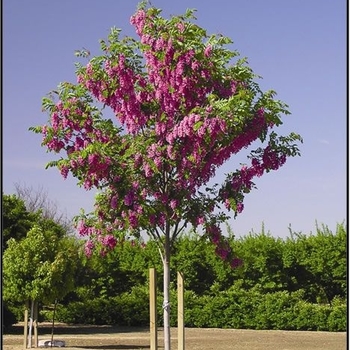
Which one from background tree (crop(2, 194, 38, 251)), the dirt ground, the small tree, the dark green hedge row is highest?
background tree (crop(2, 194, 38, 251))

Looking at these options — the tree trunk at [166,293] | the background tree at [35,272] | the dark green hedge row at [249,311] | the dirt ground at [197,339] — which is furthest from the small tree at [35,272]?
the dark green hedge row at [249,311]

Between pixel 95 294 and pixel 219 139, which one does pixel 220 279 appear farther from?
pixel 219 139

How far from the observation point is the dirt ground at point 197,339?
46.9 feet

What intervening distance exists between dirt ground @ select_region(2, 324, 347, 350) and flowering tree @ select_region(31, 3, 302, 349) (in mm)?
4366

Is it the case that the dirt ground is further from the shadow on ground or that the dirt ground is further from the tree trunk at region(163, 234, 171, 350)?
the tree trunk at region(163, 234, 171, 350)

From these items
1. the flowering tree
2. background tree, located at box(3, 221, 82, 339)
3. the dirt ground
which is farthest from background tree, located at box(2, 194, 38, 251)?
the flowering tree

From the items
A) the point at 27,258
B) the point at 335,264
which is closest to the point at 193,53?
the point at 27,258

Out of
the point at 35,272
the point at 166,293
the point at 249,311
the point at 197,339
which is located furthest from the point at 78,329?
the point at 166,293

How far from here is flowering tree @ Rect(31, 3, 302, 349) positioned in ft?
31.6

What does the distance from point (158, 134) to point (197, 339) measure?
7.07 m

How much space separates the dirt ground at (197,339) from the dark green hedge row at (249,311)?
0.64 metres

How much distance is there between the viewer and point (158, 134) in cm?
986

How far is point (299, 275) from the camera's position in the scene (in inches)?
792

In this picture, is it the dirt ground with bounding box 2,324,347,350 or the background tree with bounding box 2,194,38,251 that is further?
the background tree with bounding box 2,194,38,251
